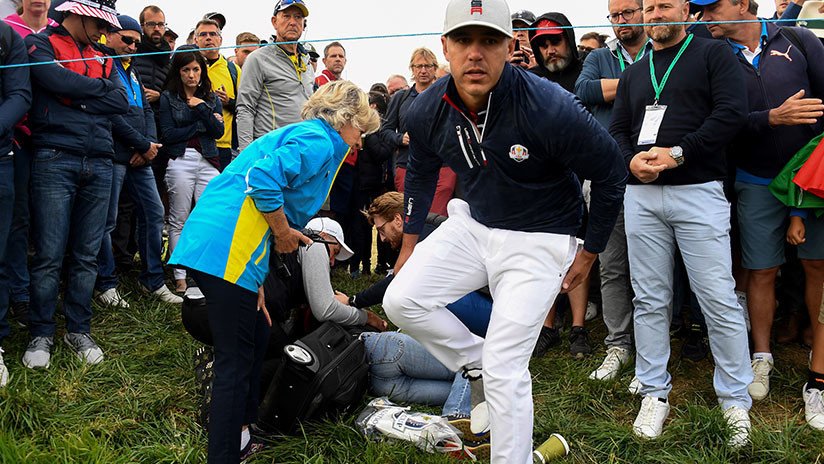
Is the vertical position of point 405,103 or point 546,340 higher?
point 405,103

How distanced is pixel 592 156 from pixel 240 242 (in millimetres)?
1641

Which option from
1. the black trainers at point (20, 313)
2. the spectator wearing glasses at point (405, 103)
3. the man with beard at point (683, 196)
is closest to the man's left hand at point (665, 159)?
the man with beard at point (683, 196)

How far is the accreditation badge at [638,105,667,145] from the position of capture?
3789mm

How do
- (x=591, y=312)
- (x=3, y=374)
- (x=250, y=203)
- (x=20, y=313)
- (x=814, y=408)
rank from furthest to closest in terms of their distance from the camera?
(x=591, y=312)
(x=20, y=313)
(x=3, y=374)
(x=814, y=408)
(x=250, y=203)

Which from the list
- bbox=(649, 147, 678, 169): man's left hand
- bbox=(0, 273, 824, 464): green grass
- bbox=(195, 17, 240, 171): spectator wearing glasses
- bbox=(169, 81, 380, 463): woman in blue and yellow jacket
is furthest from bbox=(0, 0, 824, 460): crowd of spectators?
bbox=(169, 81, 380, 463): woman in blue and yellow jacket

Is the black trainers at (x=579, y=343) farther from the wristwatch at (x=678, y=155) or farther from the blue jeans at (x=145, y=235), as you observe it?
the blue jeans at (x=145, y=235)

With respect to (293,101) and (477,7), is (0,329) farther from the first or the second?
(477,7)

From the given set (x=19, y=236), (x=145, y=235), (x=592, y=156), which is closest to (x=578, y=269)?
(x=592, y=156)

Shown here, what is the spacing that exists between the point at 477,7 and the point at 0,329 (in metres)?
3.79

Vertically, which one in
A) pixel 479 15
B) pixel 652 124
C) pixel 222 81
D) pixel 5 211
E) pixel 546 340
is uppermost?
pixel 479 15

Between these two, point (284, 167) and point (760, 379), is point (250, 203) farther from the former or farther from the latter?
point (760, 379)

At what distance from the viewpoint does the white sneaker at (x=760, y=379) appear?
4.04 meters

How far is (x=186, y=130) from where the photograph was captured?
19.8ft

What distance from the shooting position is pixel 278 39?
6320 mm
